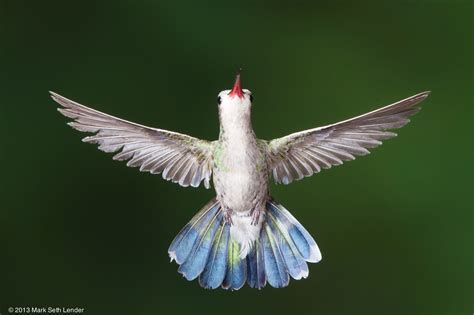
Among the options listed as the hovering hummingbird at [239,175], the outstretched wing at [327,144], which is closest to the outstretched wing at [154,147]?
the hovering hummingbird at [239,175]

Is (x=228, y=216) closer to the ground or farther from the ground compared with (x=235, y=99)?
closer to the ground

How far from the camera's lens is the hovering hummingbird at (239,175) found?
1.12m

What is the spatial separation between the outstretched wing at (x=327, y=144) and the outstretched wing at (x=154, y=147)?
0.13 metres

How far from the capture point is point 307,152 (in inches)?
48.9

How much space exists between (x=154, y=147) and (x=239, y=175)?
181 mm

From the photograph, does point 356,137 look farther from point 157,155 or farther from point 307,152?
point 157,155

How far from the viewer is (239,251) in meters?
1.23

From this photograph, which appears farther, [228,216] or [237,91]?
[228,216]

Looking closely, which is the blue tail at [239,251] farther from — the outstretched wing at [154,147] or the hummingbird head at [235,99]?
the hummingbird head at [235,99]

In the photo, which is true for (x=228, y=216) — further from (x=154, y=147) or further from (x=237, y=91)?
(x=237, y=91)

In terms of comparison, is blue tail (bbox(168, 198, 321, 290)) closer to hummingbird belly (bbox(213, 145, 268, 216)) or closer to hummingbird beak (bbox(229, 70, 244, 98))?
hummingbird belly (bbox(213, 145, 268, 216))

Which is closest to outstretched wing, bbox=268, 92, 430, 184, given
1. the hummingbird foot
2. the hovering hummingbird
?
the hovering hummingbird

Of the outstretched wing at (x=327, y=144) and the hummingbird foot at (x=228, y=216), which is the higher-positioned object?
the outstretched wing at (x=327, y=144)

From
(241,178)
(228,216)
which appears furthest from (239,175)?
(228,216)
